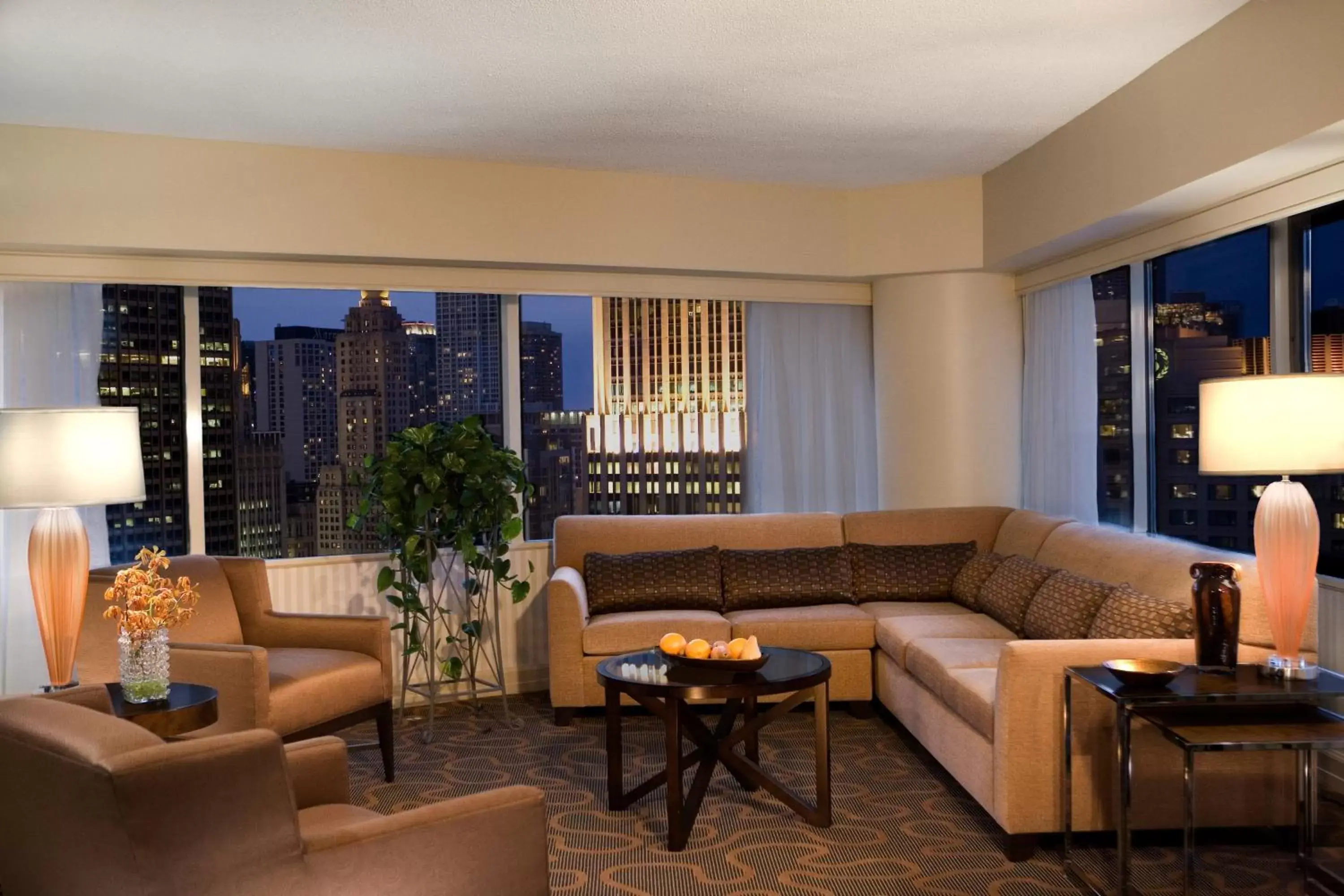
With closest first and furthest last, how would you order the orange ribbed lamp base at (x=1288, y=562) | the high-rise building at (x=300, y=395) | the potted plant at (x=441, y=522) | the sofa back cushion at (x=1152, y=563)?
the orange ribbed lamp base at (x=1288, y=562), the sofa back cushion at (x=1152, y=563), the potted plant at (x=441, y=522), the high-rise building at (x=300, y=395)

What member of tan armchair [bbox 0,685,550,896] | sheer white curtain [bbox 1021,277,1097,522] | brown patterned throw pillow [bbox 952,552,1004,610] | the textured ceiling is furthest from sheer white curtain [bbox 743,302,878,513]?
tan armchair [bbox 0,685,550,896]

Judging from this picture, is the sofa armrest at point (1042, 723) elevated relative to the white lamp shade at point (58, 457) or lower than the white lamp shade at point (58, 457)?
lower

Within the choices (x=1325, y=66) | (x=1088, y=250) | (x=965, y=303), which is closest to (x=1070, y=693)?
(x=1325, y=66)

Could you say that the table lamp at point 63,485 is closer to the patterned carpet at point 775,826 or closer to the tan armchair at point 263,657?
the tan armchair at point 263,657

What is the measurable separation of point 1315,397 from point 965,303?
10.1ft

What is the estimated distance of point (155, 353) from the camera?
17.7 ft

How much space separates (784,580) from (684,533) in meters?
0.62

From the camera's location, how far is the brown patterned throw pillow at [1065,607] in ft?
13.7

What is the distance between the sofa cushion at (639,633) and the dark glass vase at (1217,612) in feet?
7.50

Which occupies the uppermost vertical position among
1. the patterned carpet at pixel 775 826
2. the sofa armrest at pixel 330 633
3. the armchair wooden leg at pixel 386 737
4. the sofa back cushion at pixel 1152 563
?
the sofa back cushion at pixel 1152 563

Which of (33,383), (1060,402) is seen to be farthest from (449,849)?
(1060,402)

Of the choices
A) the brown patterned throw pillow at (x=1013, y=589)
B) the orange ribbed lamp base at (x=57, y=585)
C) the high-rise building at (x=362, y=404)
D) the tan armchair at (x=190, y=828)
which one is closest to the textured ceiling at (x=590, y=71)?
the high-rise building at (x=362, y=404)

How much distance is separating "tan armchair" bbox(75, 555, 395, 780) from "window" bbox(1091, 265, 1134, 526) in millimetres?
3527

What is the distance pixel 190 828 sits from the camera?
1939 mm
